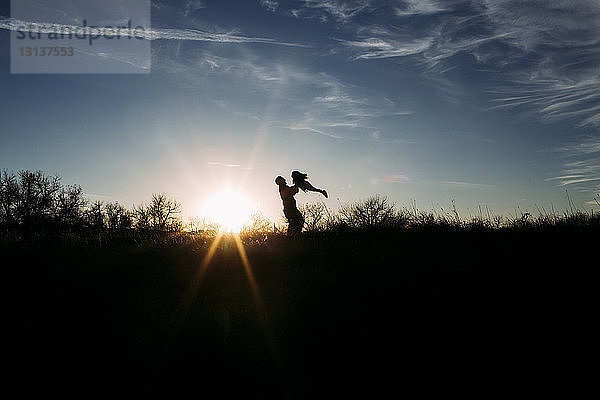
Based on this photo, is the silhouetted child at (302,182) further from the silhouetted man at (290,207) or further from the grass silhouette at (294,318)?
the grass silhouette at (294,318)

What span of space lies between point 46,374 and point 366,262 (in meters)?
5.23

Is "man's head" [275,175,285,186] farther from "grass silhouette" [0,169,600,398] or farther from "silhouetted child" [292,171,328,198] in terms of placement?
"grass silhouette" [0,169,600,398]

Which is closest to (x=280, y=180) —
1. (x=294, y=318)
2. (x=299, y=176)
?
(x=299, y=176)

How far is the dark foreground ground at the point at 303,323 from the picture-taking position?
4453mm

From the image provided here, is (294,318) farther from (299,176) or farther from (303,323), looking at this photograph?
(299,176)

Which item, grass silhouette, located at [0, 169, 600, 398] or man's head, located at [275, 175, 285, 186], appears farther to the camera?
man's head, located at [275, 175, 285, 186]

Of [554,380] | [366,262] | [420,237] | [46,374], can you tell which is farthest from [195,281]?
[420,237]

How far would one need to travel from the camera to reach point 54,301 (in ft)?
20.3

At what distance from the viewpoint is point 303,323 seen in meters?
5.47

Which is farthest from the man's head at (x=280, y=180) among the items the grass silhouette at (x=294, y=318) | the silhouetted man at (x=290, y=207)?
the grass silhouette at (x=294, y=318)

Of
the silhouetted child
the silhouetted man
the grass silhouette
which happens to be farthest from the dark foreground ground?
the silhouetted child

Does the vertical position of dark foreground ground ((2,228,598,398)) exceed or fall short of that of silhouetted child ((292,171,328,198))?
it falls short

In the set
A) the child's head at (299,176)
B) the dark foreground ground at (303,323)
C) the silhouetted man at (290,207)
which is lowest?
the dark foreground ground at (303,323)

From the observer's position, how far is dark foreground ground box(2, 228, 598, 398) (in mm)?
4453
